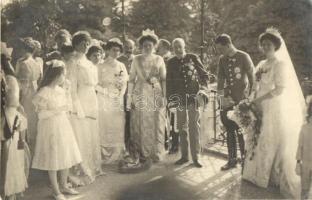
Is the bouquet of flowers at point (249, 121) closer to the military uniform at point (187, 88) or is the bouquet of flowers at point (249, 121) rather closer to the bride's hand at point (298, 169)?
the bride's hand at point (298, 169)

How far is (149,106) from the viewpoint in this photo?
17.6 feet

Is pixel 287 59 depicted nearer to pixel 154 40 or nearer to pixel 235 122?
pixel 235 122

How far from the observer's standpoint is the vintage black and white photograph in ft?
13.2

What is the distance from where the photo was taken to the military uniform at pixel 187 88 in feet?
17.3

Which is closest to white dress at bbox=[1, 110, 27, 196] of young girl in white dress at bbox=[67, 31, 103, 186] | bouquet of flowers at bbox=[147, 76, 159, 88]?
young girl in white dress at bbox=[67, 31, 103, 186]

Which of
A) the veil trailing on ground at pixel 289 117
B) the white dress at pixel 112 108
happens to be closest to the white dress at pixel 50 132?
the white dress at pixel 112 108

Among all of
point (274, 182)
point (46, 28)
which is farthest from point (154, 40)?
point (274, 182)

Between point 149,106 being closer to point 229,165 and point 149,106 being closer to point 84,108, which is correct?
point 84,108

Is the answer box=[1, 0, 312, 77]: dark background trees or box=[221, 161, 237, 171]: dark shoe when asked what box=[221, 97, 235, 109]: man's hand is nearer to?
box=[221, 161, 237, 171]: dark shoe

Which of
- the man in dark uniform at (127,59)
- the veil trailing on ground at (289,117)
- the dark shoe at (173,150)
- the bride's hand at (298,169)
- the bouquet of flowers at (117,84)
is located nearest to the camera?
the bride's hand at (298,169)

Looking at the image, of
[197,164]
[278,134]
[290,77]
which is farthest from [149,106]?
[290,77]

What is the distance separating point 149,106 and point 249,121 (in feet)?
4.48

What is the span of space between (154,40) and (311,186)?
8.18ft

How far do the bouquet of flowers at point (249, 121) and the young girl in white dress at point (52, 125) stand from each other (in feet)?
6.17
